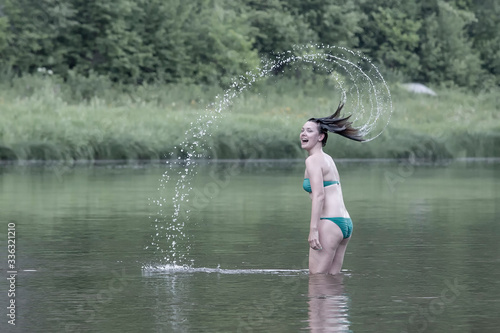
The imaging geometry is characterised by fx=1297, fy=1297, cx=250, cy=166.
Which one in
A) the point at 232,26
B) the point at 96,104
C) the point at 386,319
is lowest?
the point at 386,319

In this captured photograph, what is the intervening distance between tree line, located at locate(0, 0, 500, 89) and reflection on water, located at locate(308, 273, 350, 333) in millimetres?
34993

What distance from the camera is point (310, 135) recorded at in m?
12.2

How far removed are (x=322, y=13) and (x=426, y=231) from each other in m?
39.6

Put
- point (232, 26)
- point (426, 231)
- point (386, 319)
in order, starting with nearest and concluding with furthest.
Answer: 1. point (386, 319)
2. point (426, 231)
3. point (232, 26)

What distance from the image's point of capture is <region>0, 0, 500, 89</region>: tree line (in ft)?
158

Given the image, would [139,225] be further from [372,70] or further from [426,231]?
[372,70]

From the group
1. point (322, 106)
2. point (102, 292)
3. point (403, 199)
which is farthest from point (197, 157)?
point (102, 292)

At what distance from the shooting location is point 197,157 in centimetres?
3697

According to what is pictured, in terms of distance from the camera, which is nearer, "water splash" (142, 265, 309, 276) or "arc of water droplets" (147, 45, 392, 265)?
"water splash" (142, 265, 309, 276)

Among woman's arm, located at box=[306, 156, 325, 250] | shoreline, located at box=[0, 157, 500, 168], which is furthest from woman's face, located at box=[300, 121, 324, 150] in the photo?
shoreline, located at box=[0, 157, 500, 168]

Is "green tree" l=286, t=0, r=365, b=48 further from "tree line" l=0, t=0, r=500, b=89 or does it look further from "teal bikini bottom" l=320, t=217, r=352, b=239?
"teal bikini bottom" l=320, t=217, r=352, b=239

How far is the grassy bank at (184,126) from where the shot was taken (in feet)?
114

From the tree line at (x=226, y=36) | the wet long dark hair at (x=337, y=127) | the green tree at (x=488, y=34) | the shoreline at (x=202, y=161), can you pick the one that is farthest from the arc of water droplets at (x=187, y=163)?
the green tree at (x=488, y=34)

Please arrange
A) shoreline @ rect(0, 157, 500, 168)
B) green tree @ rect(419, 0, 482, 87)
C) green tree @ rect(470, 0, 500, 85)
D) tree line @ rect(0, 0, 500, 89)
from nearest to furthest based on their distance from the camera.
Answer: shoreline @ rect(0, 157, 500, 168)
tree line @ rect(0, 0, 500, 89)
green tree @ rect(419, 0, 482, 87)
green tree @ rect(470, 0, 500, 85)
